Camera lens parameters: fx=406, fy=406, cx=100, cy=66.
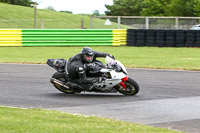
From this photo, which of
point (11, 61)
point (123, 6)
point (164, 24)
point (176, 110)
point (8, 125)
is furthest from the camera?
point (123, 6)

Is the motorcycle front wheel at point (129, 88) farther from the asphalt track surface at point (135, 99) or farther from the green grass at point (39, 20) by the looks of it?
the green grass at point (39, 20)

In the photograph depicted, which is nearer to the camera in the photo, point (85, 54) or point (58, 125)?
point (58, 125)

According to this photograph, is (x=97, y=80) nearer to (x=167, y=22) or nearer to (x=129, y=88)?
(x=129, y=88)

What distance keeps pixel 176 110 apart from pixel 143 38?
1674cm

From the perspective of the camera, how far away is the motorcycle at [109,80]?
977 centimetres

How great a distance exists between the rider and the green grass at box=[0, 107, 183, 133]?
223 centimetres

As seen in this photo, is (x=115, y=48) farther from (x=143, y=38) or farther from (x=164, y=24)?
(x=164, y=24)

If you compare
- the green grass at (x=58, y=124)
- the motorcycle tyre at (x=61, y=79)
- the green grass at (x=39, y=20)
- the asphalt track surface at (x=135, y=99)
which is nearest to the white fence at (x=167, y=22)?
the green grass at (x=39, y=20)

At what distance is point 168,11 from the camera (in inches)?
2704

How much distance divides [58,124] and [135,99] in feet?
11.2

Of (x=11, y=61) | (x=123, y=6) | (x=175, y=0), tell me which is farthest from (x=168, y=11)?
(x=11, y=61)

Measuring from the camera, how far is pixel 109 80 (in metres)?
9.83

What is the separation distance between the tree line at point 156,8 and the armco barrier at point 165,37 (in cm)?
3678

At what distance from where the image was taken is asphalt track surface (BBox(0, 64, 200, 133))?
7.80 metres
